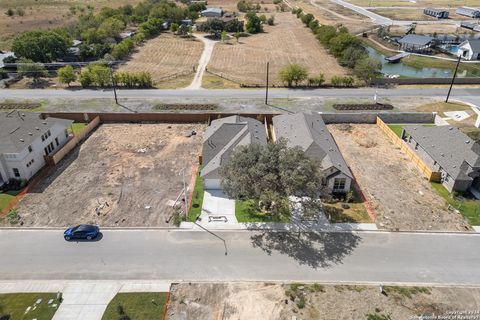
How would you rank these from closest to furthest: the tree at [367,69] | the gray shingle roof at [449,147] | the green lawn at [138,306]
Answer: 1. the green lawn at [138,306]
2. the gray shingle roof at [449,147]
3. the tree at [367,69]

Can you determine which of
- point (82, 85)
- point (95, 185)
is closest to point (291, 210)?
point (95, 185)

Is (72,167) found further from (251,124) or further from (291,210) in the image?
(291,210)

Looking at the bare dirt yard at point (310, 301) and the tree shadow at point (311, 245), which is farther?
the tree shadow at point (311, 245)

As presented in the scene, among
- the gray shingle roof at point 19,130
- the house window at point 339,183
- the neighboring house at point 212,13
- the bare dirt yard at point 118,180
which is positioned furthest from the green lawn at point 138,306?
the neighboring house at point 212,13

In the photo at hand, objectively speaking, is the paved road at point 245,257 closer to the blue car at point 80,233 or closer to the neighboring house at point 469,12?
the blue car at point 80,233

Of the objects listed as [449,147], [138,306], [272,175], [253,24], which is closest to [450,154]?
[449,147]

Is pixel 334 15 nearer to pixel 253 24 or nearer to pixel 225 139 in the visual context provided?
pixel 253 24
